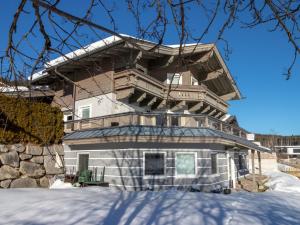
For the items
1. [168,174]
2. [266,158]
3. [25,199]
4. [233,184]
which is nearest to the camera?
[25,199]

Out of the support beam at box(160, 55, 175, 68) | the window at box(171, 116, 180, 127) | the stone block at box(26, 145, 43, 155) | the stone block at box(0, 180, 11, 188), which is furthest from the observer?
the support beam at box(160, 55, 175, 68)

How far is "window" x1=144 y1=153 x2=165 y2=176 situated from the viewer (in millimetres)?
16203

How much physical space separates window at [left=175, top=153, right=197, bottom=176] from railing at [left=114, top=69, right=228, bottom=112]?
3597 mm

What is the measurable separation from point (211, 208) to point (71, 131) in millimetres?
13294

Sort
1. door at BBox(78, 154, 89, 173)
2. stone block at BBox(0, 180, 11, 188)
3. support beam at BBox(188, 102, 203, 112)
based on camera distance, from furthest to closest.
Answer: support beam at BBox(188, 102, 203, 112) < door at BBox(78, 154, 89, 173) < stone block at BBox(0, 180, 11, 188)

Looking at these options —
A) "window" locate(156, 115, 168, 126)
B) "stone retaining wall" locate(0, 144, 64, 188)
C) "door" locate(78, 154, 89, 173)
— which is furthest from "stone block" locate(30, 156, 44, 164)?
"window" locate(156, 115, 168, 126)

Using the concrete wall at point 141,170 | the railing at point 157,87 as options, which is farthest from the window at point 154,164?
the railing at point 157,87

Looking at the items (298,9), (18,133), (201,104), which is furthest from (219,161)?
(298,9)

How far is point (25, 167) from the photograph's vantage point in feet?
56.0

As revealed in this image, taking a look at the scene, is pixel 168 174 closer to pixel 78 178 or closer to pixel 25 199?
pixel 78 178

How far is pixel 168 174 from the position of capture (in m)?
16.3

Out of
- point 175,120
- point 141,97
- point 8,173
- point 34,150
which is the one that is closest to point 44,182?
point 34,150

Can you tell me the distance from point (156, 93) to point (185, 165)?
5.61 m

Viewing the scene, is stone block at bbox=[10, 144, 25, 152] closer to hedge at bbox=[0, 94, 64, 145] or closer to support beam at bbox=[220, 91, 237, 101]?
hedge at bbox=[0, 94, 64, 145]
